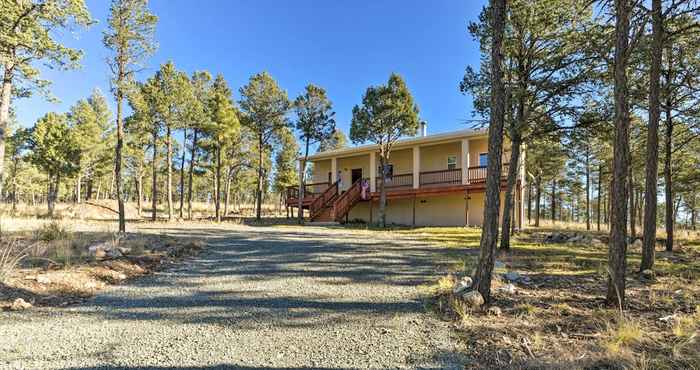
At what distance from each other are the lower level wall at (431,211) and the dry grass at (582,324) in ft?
35.4

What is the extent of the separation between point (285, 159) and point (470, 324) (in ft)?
99.1

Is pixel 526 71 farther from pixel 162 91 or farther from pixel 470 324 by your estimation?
pixel 162 91

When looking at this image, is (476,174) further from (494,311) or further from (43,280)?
(43,280)

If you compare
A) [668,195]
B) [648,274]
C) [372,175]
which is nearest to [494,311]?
[648,274]

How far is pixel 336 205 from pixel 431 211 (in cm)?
557

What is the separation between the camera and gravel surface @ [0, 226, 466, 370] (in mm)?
2635

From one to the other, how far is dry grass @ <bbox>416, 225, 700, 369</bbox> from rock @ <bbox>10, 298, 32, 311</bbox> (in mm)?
4925

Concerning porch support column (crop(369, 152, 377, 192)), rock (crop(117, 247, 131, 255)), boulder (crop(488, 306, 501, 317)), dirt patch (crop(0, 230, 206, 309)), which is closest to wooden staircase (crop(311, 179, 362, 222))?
porch support column (crop(369, 152, 377, 192))

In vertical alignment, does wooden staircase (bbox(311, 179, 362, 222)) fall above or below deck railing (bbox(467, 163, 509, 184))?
below

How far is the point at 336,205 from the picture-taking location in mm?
18156

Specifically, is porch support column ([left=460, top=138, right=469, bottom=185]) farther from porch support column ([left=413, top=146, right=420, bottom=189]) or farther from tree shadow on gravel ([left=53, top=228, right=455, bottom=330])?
tree shadow on gravel ([left=53, top=228, right=455, bottom=330])

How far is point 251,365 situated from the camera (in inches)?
99.5

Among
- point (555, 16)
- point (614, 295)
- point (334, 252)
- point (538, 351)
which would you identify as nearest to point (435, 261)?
point (334, 252)

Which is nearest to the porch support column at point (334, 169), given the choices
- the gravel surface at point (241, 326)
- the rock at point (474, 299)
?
the gravel surface at point (241, 326)
